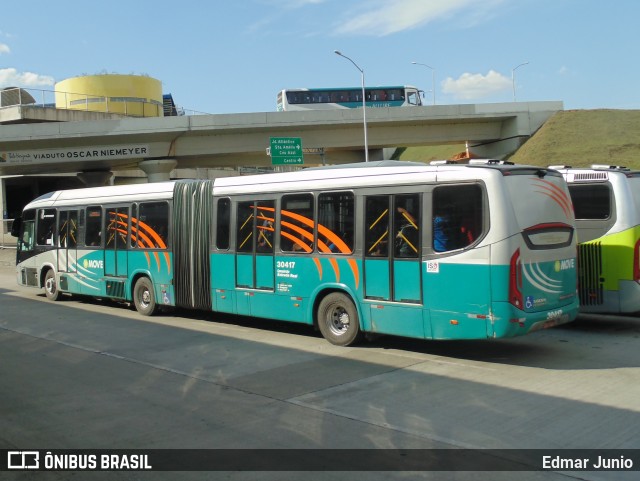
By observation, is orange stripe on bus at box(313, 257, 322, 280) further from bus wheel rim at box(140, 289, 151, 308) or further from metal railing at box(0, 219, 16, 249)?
metal railing at box(0, 219, 16, 249)

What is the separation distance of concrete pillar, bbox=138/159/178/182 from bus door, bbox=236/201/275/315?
96.9 feet

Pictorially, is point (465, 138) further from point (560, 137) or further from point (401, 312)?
point (401, 312)

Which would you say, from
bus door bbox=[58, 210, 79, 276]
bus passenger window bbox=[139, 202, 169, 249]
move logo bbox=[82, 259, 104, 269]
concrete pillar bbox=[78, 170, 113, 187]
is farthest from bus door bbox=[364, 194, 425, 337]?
concrete pillar bbox=[78, 170, 113, 187]

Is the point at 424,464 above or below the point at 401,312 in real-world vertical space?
below

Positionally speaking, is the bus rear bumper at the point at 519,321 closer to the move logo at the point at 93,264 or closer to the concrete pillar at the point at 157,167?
the move logo at the point at 93,264

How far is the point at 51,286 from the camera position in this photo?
56.5 ft

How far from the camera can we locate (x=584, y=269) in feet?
35.0

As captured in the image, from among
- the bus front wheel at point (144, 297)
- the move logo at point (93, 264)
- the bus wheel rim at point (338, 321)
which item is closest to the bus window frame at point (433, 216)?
the bus wheel rim at point (338, 321)

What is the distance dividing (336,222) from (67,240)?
31.4 ft

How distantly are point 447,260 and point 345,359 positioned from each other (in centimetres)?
217

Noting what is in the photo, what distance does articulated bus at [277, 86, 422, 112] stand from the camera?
47656 mm

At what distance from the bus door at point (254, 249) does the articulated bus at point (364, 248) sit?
0.10 feet

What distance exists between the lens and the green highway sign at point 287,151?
3484cm

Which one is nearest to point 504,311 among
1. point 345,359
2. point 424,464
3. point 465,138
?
point 345,359
